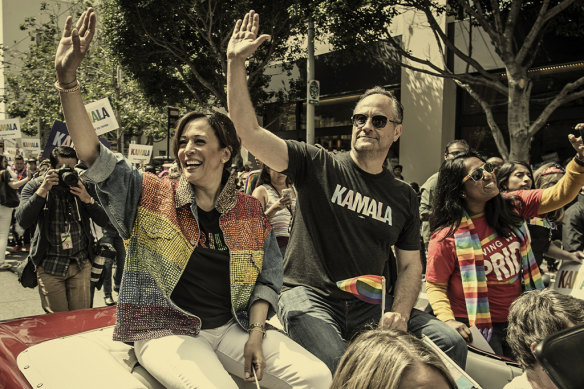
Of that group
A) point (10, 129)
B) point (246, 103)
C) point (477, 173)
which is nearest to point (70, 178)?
point (246, 103)

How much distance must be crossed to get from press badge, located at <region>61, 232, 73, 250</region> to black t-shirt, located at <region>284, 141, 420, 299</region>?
8.68 feet

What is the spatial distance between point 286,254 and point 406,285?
2.12 feet

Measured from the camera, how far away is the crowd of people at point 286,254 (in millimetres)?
2000

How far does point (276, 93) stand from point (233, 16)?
19.1 ft

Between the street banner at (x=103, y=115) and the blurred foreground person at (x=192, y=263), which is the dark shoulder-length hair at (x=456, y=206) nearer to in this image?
the blurred foreground person at (x=192, y=263)

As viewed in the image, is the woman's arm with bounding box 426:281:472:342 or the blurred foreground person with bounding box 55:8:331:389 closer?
the blurred foreground person with bounding box 55:8:331:389

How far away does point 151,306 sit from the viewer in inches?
83.6

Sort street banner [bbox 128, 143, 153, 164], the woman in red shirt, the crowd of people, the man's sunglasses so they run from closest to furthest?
the crowd of people → the man's sunglasses → the woman in red shirt → street banner [bbox 128, 143, 153, 164]

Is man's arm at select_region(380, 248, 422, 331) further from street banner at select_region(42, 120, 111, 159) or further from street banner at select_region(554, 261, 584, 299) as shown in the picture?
street banner at select_region(42, 120, 111, 159)

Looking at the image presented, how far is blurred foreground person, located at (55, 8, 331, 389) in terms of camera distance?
197 centimetres

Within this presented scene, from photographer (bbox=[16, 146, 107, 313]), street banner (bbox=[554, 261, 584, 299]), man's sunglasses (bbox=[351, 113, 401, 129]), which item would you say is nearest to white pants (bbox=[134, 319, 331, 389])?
man's sunglasses (bbox=[351, 113, 401, 129])

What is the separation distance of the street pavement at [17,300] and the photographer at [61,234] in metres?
1.74

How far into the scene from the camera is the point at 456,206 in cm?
306

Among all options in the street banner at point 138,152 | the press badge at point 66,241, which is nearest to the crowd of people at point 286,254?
the press badge at point 66,241
